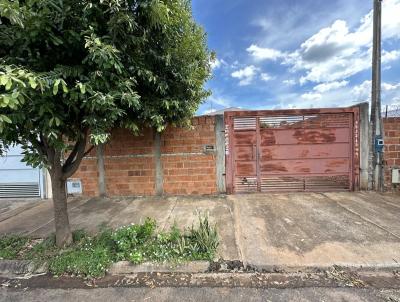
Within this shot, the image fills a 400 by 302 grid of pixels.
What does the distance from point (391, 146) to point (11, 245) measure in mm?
7991

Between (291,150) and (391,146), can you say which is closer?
(391,146)

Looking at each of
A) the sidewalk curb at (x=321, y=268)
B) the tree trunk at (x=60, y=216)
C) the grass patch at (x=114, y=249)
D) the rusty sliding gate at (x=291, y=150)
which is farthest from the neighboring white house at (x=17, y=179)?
the sidewalk curb at (x=321, y=268)

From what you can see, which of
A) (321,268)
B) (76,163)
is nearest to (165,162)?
(76,163)

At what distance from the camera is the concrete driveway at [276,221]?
10.7ft

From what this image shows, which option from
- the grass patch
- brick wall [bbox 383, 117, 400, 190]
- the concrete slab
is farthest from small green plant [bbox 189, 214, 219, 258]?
brick wall [bbox 383, 117, 400, 190]

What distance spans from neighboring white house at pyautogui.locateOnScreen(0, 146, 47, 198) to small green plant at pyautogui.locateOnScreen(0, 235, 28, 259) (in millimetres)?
2920

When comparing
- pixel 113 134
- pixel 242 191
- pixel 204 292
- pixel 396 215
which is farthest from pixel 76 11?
pixel 396 215

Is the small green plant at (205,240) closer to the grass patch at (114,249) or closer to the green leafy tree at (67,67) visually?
the grass patch at (114,249)

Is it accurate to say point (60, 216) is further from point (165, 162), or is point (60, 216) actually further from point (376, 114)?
point (376, 114)

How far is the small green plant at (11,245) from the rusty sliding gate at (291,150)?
4256 millimetres

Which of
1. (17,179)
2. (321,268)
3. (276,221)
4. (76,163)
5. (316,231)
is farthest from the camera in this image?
(17,179)

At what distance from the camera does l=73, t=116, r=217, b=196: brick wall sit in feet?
20.8

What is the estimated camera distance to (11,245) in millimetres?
3727

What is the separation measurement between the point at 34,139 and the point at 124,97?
1376mm
